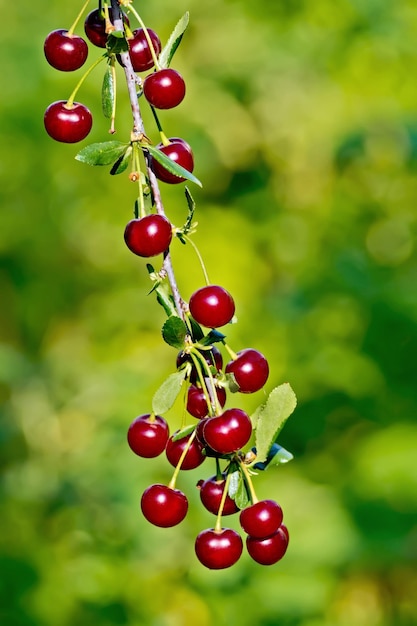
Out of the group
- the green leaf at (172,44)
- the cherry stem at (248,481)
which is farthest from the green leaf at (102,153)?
the cherry stem at (248,481)

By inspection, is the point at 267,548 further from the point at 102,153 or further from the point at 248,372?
the point at 102,153

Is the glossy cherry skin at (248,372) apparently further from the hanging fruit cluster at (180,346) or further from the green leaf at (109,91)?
the green leaf at (109,91)

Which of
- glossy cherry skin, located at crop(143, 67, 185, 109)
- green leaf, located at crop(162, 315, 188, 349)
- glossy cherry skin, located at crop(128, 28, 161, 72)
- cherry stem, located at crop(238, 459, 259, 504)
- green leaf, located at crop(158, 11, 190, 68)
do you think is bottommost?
cherry stem, located at crop(238, 459, 259, 504)

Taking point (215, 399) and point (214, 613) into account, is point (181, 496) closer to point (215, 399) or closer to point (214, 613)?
point (215, 399)

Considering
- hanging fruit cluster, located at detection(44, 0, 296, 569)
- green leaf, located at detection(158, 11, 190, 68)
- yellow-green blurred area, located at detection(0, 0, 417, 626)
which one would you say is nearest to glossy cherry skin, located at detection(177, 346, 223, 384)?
hanging fruit cluster, located at detection(44, 0, 296, 569)

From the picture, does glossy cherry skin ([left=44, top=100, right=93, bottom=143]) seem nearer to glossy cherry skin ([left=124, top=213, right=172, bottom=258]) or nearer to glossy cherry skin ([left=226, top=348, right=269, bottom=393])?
glossy cherry skin ([left=124, top=213, right=172, bottom=258])

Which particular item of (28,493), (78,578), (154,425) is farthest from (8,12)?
(154,425)

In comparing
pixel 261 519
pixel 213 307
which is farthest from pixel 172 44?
pixel 261 519
